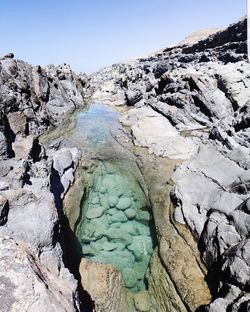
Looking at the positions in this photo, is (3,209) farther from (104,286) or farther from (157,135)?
(157,135)

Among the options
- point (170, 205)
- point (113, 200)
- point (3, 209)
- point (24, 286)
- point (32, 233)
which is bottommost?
point (170, 205)

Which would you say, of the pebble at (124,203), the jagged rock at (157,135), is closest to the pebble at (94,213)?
the pebble at (124,203)

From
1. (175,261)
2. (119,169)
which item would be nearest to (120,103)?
(119,169)

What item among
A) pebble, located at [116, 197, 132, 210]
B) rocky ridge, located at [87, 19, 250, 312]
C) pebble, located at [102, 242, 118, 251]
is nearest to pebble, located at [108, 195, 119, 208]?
pebble, located at [116, 197, 132, 210]

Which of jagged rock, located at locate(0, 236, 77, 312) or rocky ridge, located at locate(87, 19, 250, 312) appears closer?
jagged rock, located at locate(0, 236, 77, 312)

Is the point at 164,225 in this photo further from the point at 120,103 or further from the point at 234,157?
the point at 120,103

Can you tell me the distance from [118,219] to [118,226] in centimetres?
50

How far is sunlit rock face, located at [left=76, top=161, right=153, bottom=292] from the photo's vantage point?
12219 millimetres

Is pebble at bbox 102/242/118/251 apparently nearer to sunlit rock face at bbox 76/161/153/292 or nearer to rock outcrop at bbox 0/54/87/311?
sunlit rock face at bbox 76/161/153/292

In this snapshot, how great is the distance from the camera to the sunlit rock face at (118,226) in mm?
12219

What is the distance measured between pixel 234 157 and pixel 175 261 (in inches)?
335

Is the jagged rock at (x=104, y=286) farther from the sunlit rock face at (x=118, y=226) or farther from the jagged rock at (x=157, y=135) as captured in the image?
the jagged rock at (x=157, y=135)

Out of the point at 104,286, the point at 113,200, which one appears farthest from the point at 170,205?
the point at 104,286

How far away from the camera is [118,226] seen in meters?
14.1
